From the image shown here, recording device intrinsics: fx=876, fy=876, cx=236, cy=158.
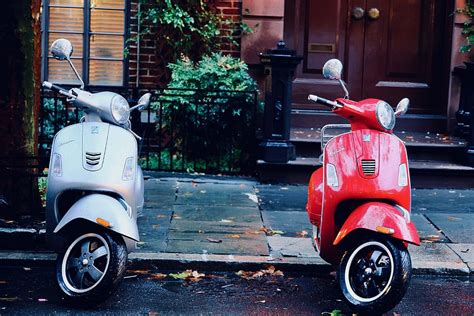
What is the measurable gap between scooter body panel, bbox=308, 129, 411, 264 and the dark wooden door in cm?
514

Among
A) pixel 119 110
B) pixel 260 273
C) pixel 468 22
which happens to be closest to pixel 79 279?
pixel 119 110

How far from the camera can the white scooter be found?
5680mm

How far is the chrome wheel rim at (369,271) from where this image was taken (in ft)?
18.2

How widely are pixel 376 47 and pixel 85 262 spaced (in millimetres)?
6420

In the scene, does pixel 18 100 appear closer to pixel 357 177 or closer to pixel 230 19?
pixel 357 177

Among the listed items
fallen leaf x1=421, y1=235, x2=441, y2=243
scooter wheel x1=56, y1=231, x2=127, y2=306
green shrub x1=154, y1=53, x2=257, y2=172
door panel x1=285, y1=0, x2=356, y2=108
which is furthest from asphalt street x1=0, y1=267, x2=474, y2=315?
door panel x1=285, y1=0, x2=356, y2=108

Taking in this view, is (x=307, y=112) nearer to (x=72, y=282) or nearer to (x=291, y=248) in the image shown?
(x=291, y=248)

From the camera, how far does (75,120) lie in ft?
34.6

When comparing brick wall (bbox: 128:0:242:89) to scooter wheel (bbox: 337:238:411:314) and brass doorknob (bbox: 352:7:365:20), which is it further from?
scooter wheel (bbox: 337:238:411:314)

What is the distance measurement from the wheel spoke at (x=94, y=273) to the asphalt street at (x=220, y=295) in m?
0.19

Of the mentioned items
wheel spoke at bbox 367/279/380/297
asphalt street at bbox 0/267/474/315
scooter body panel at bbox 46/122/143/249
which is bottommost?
asphalt street at bbox 0/267/474/315

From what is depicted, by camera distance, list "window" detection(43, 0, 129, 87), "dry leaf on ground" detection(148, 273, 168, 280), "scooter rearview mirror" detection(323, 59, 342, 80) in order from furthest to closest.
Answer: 1. "window" detection(43, 0, 129, 87)
2. "dry leaf on ground" detection(148, 273, 168, 280)
3. "scooter rearview mirror" detection(323, 59, 342, 80)

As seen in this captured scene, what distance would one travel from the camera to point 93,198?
5832 mm

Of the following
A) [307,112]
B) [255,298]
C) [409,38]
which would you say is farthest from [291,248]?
[409,38]
